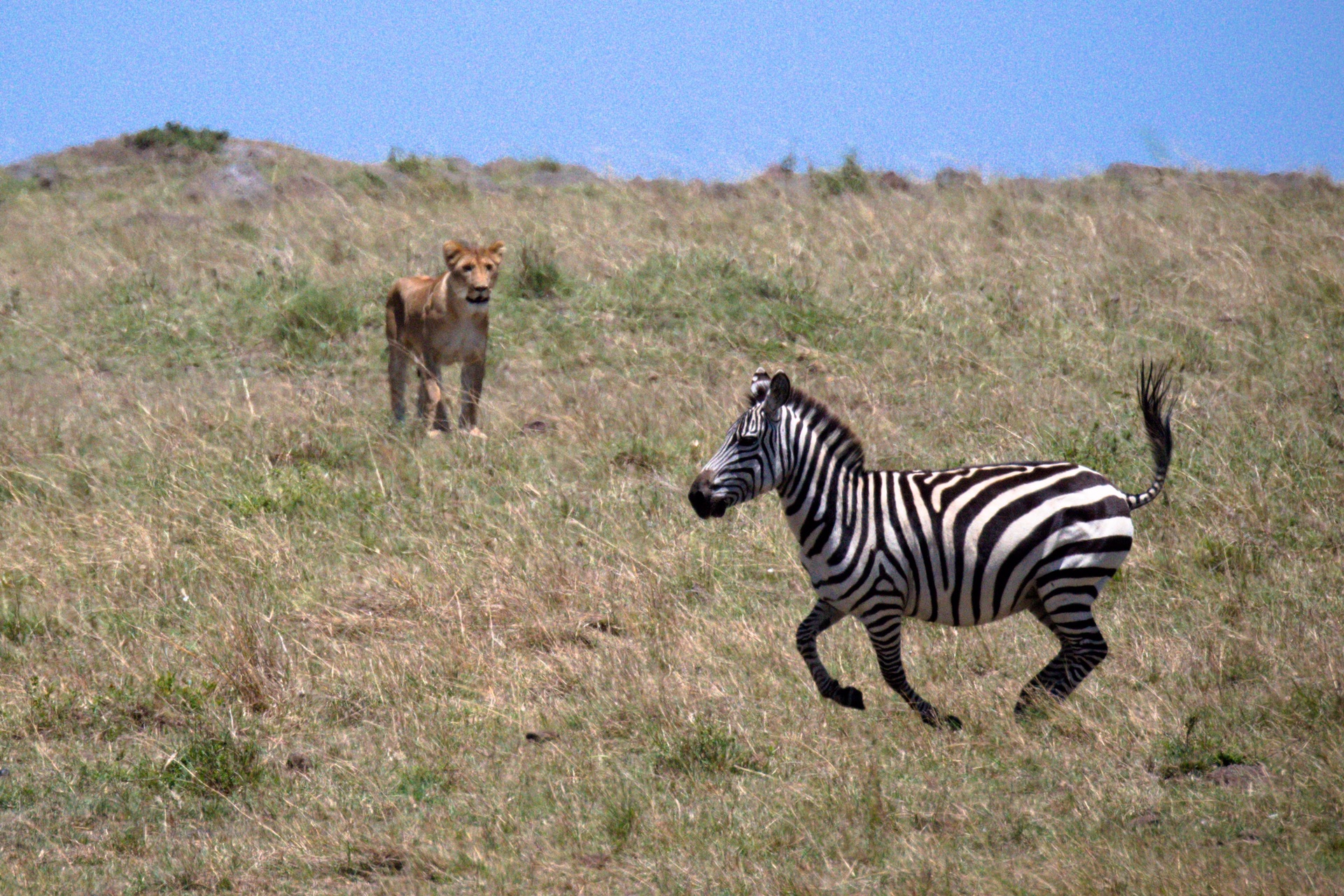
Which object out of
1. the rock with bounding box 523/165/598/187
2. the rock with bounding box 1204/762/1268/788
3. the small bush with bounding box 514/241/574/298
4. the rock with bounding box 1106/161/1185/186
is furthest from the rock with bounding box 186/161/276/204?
the rock with bounding box 1204/762/1268/788

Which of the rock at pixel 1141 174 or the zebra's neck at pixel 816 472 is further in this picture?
the rock at pixel 1141 174

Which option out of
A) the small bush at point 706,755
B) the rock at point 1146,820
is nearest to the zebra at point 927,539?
the small bush at point 706,755

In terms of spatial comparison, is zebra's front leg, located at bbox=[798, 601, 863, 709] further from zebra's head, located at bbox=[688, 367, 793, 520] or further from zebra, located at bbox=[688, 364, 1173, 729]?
zebra's head, located at bbox=[688, 367, 793, 520]

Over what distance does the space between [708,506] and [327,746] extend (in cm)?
200

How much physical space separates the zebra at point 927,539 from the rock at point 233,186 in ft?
51.2

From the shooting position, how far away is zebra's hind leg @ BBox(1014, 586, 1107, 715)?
5.68 metres

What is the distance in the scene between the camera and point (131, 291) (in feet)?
49.8

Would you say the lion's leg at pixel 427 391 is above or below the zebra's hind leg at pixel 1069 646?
above

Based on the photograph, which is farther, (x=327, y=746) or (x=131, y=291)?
(x=131, y=291)

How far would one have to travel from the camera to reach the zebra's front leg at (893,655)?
18.9ft

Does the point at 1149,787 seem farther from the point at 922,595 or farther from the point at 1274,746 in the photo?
the point at 922,595

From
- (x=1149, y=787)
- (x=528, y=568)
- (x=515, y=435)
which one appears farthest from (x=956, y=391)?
(x=1149, y=787)

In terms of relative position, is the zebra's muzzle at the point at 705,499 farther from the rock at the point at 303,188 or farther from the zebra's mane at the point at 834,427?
the rock at the point at 303,188

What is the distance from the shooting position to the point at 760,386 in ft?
19.3
